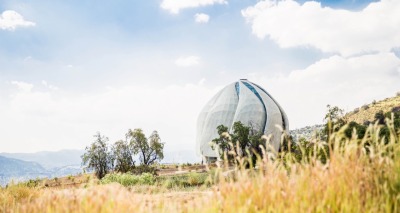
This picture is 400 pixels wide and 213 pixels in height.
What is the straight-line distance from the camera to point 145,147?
39031mm

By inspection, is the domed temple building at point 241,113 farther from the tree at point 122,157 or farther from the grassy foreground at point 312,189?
the grassy foreground at point 312,189

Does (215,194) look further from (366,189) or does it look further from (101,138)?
(101,138)

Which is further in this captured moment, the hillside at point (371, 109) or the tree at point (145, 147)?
the hillside at point (371, 109)

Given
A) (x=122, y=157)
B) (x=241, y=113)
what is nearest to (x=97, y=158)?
(x=122, y=157)

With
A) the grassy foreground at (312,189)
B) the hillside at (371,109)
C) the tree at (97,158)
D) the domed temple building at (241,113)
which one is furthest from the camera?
the hillside at (371,109)

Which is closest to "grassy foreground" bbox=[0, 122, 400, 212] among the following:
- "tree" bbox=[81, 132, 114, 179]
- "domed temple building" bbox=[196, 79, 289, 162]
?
"tree" bbox=[81, 132, 114, 179]

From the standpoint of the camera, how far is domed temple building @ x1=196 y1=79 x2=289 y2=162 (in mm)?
55312

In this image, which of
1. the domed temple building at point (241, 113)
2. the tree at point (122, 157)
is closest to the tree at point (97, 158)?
the tree at point (122, 157)

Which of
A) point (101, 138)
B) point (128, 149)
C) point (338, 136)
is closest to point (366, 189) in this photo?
point (338, 136)

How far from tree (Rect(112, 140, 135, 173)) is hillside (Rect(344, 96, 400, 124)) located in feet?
136

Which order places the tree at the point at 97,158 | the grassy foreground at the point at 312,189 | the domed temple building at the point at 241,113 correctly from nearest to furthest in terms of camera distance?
the grassy foreground at the point at 312,189, the tree at the point at 97,158, the domed temple building at the point at 241,113

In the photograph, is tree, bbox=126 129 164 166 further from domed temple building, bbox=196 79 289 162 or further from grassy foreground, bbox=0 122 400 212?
grassy foreground, bbox=0 122 400 212

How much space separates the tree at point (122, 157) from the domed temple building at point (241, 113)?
21.0m

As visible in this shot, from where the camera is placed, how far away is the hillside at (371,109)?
63656 millimetres
